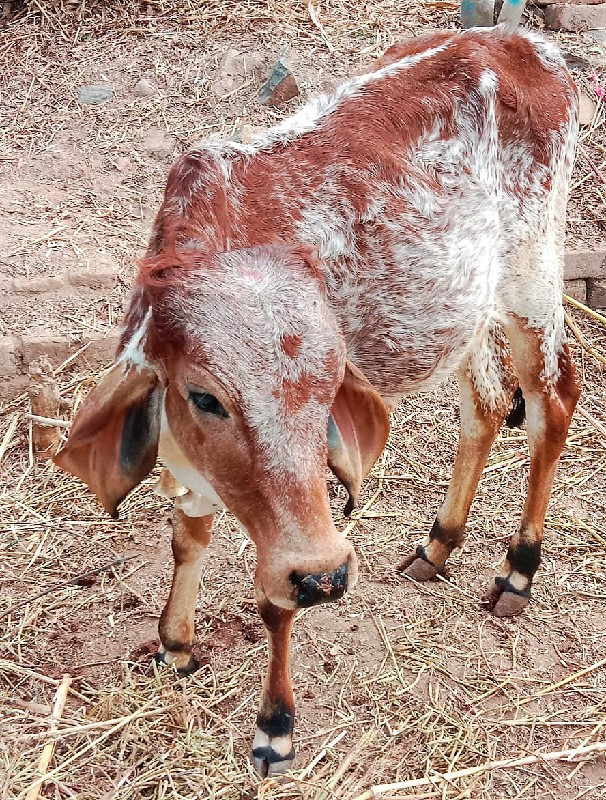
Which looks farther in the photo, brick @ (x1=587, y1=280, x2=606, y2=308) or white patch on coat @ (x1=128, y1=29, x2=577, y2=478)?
brick @ (x1=587, y1=280, x2=606, y2=308)

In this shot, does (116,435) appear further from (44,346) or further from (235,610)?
(44,346)

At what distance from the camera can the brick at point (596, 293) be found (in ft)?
19.1

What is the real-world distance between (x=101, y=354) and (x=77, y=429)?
2.42m

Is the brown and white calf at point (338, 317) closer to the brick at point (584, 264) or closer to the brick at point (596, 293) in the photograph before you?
the brick at point (584, 264)

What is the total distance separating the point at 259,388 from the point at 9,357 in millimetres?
2794

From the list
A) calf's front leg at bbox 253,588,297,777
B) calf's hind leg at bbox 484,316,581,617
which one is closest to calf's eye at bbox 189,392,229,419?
calf's front leg at bbox 253,588,297,777

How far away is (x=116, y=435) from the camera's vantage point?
2705 mm

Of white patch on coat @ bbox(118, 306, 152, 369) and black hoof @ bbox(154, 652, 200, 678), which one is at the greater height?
white patch on coat @ bbox(118, 306, 152, 369)

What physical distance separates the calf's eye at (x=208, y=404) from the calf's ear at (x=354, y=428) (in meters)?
0.37

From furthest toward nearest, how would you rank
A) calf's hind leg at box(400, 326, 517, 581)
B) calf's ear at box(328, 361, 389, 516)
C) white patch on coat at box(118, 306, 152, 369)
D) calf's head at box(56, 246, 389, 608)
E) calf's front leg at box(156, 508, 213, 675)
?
calf's hind leg at box(400, 326, 517, 581) → calf's front leg at box(156, 508, 213, 675) → calf's ear at box(328, 361, 389, 516) → white patch on coat at box(118, 306, 152, 369) → calf's head at box(56, 246, 389, 608)

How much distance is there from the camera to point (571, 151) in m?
3.85

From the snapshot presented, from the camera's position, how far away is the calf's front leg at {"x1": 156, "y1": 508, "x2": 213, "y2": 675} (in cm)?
336

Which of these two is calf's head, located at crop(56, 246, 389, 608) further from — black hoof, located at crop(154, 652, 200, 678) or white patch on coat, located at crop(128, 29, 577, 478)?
black hoof, located at crop(154, 652, 200, 678)

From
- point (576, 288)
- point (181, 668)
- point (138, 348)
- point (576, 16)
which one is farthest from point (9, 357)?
point (576, 16)
